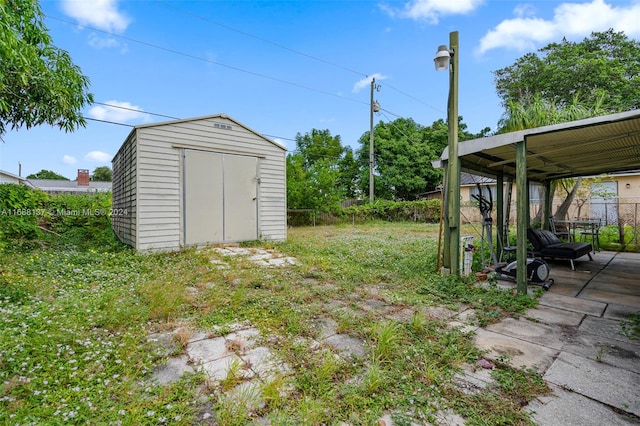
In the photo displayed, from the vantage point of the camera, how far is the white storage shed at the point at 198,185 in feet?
17.7

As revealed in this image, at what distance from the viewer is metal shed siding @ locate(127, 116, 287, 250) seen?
17.5 ft

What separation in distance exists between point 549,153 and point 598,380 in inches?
147

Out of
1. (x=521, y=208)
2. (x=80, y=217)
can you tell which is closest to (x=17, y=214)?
(x=80, y=217)

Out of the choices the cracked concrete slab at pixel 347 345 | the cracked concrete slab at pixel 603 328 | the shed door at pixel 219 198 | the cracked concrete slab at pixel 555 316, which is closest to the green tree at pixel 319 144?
the shed door at pixel 219 198

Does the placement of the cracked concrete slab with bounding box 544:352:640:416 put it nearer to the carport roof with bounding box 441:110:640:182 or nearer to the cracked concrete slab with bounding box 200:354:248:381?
the cracked concrete slab with bounding box 200:354:248:381

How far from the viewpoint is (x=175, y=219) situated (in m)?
5.65

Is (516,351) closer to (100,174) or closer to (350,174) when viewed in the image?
(350,174)

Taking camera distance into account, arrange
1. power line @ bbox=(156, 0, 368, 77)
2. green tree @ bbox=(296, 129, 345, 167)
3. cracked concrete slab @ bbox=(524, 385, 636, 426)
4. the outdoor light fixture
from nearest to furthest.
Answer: cracked concrete slab @ bbox=(524, 385, 636, 426) < the outdoor light fixture < power line @ bbox=(156, 0, 368, 77) < green tree @ bbox=(296, 129, 345, 167)

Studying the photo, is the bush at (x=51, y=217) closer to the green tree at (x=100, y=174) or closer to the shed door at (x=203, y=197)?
the shed door at (x=203, y=197)

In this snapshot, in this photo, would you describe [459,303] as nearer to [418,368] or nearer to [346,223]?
[418,368]

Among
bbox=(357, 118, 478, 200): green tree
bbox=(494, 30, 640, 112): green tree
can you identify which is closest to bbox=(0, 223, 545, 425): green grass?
bbox=(494, 30, 640, 112): green tree

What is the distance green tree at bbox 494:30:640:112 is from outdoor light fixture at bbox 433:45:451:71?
1070 cm

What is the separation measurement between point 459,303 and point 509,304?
49 cm

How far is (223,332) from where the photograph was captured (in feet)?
7.72
